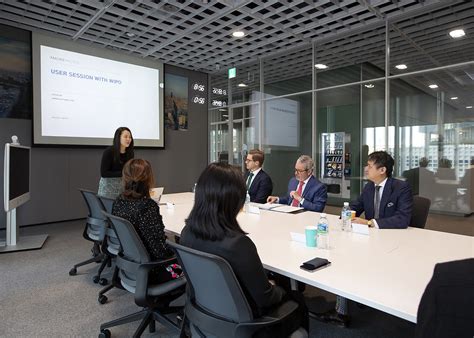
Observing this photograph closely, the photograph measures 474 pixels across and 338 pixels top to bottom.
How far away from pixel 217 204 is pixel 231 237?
163mm

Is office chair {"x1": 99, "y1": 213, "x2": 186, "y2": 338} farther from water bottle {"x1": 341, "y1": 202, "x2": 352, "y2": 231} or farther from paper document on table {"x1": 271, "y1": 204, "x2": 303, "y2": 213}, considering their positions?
paper document on table {"x1": 271, "y1": 204, "x2": 303, "y2": 213}

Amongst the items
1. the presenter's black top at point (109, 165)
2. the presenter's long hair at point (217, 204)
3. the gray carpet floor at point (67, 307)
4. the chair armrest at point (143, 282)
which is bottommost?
the gray carpet floor at point (67, 307)

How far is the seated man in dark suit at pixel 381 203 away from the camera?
2.37 metres

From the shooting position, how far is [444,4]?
423 cm

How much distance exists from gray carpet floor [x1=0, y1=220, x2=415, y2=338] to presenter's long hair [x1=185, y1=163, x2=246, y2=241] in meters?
1.37

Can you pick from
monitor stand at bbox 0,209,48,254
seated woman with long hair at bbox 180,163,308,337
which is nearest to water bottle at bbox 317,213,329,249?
seated woman with long hair at bbox 180,163,308,337

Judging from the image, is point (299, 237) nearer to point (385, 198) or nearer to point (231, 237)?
point (231, 237)

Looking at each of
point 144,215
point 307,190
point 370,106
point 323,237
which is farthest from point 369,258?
point 370,106

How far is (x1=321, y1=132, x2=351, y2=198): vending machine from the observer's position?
5943mm

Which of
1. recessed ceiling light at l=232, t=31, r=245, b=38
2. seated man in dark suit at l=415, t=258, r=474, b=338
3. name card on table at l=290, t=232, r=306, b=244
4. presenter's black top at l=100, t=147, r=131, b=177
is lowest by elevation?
name card on table at l=290, t=232, r=306, b=244

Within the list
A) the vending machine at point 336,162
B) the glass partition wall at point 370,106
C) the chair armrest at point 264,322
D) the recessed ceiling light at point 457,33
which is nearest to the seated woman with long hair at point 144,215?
the chair armrest at point 264,322

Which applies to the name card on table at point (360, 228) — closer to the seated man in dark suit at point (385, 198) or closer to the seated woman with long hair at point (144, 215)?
the seated man in dark suit at point (385, 198)

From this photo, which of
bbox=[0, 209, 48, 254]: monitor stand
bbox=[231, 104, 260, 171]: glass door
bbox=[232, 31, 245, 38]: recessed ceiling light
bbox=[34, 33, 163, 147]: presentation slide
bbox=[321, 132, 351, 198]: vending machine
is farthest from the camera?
bbox=[231, 104, 260, 171]: glass door

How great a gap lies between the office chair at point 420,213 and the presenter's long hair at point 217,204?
76.0 inches
